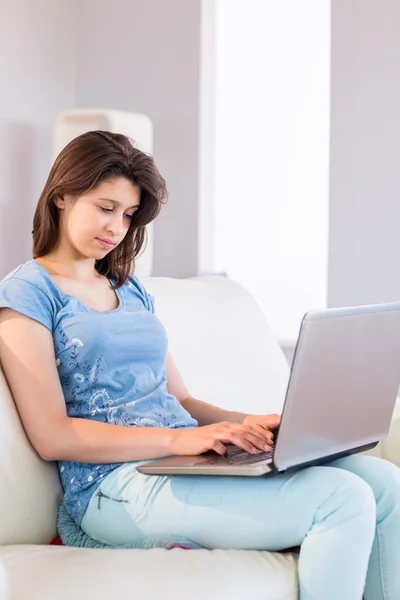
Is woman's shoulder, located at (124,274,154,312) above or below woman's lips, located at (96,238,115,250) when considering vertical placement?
below

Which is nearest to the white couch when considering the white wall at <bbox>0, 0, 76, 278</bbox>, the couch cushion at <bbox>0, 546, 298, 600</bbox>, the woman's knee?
the couch cushion at <bbox>0, 546, 298, 600</bbox>

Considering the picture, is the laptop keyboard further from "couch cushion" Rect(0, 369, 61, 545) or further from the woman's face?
the woman's face

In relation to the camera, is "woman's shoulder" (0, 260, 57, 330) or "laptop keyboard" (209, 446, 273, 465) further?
"woman's shoulder" (0, 260, 57, 330)

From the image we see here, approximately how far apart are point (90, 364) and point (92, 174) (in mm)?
352

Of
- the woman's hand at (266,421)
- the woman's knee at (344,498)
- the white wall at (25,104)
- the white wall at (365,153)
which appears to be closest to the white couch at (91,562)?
the woman's knee at (344,498)

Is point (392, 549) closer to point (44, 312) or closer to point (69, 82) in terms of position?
point (44, 312)

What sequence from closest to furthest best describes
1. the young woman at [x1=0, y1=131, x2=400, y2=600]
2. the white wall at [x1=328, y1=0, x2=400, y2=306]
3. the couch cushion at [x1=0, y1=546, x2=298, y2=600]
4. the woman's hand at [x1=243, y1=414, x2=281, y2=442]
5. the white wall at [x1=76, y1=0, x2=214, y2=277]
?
the couch cushion at [x1=0, y1=546, x2=298, y2=600]
the young woman at [x1=0, y1=131, x2=400, y2=600]
the woman's hand at [x1=243, y1=414, x2=281, y2=442]
the white wall at [x1=328, y1=0, x2=400, y2=306]
the white wall at [x1=76, y1=0, x2=214, y2=277]

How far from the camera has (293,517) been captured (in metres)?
1.41

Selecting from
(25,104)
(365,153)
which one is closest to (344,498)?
(365,153)

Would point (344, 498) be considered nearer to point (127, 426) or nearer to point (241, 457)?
point (241, 457)

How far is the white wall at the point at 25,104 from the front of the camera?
112 inches

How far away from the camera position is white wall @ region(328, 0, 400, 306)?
112 inches

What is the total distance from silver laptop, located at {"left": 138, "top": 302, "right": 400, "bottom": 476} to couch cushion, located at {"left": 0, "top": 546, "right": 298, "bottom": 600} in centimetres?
14

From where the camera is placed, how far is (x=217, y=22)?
10.6 ft
